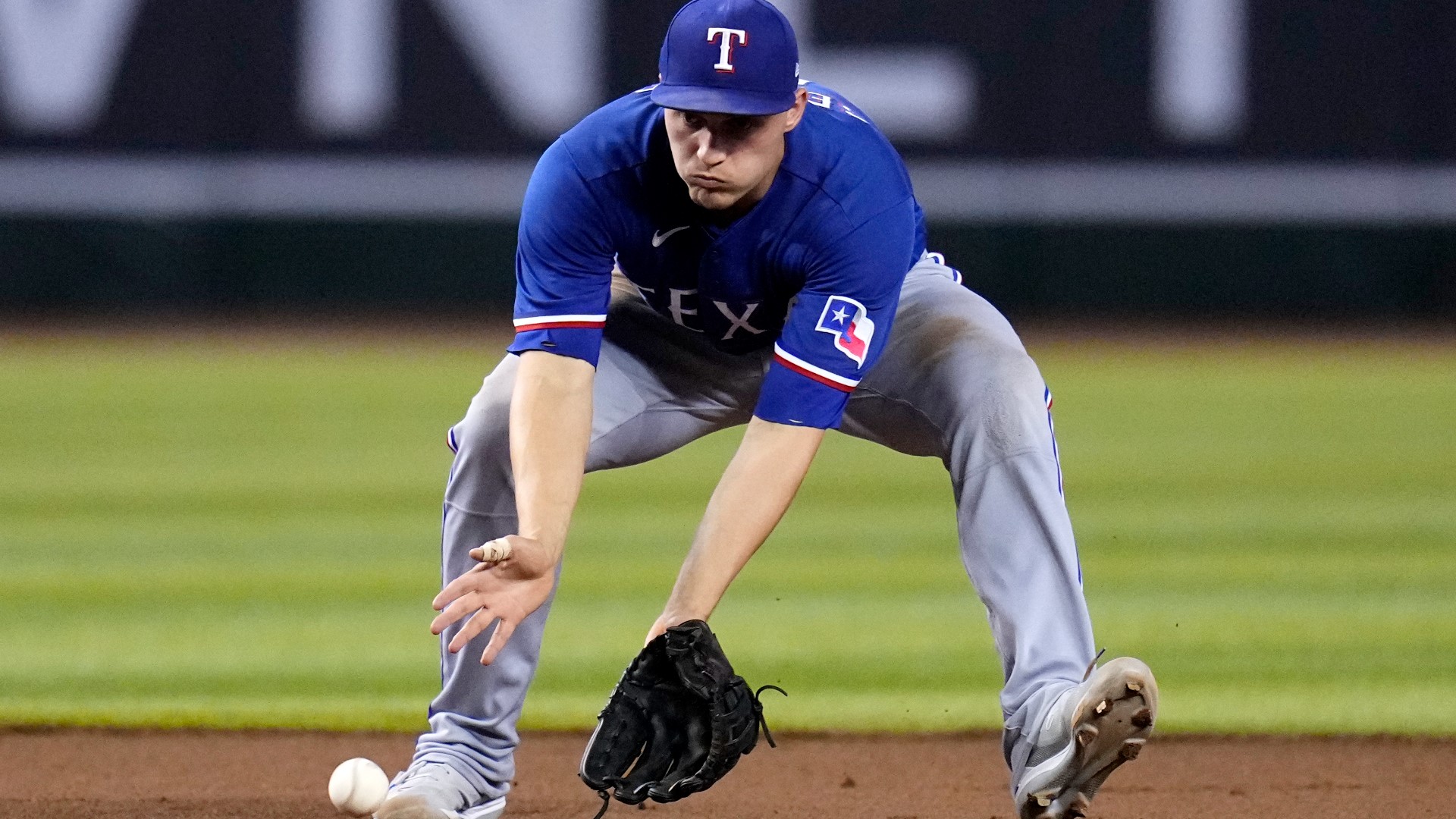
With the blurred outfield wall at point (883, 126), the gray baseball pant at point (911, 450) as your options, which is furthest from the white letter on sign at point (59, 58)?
the gray baseball pant at point (911, 450)

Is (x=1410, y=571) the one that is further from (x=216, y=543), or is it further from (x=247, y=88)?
(x=247, y=88)

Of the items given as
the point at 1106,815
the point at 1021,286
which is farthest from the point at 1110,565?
the point at 1021,286

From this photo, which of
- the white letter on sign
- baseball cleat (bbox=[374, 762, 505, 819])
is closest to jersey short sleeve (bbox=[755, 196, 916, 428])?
baseball cleat (bbox=[374, 762, 505, 819])

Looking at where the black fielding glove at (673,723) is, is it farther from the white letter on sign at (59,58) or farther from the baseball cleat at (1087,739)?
the white letter on sign at (59,58)

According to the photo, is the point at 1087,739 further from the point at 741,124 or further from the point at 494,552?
the point at 741,124

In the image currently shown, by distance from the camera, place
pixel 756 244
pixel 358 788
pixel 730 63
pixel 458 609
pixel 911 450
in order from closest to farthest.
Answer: pixel 458 609 < pixel 730 63 < pixel 756 244 < pixel 358 788 < pixel 911 450

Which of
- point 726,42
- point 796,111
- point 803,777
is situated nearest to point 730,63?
point 726,42

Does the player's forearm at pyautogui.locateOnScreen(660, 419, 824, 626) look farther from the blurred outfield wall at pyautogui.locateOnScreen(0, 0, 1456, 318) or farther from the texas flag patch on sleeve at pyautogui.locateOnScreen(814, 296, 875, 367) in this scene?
the blurred outfield wall at pyautogui.locateOnScreen(0, 0, 1456, 318)
